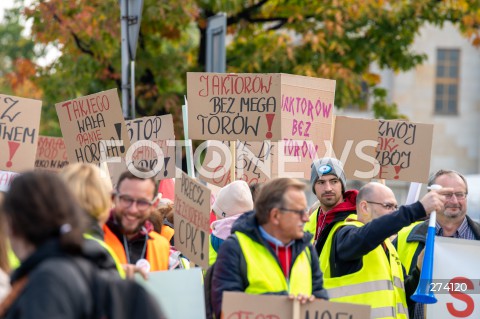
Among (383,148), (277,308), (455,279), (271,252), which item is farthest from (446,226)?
(277,308)

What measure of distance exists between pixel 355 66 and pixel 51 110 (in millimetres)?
4482

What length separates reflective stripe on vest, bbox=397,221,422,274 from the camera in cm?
712

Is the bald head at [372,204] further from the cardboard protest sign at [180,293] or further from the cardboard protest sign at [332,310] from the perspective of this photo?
the cardboard protest sign at [180,293]

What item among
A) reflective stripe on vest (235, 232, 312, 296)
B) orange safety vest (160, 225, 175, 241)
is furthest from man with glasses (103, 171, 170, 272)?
orange safety vest (160, 225, 175, 241)

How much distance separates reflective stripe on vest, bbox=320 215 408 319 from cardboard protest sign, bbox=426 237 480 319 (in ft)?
1.35

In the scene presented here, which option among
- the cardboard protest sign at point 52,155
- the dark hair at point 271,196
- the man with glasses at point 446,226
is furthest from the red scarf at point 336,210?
the cardboard protest sign at point 52,155

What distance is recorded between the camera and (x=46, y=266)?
11.6ft

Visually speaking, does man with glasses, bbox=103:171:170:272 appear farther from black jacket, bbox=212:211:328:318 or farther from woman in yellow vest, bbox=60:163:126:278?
woman in yellow vest, bbox=60:163:126:278

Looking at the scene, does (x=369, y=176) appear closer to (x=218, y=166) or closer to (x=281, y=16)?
(x=218, y=166)

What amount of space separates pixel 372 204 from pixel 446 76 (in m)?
23.4

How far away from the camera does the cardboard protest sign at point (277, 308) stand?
5.16 metres

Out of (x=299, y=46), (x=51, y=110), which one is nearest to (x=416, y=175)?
(x=299, y=46)

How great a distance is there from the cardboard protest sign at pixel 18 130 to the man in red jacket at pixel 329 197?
8.94 feet

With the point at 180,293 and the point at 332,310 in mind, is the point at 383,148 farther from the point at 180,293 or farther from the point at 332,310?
the point at 180,293
